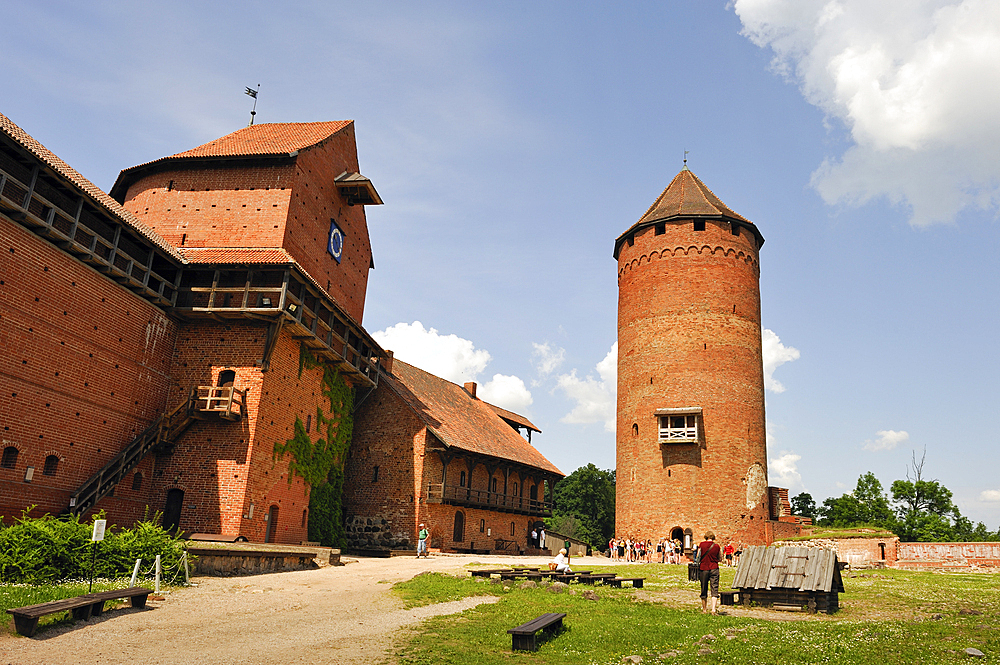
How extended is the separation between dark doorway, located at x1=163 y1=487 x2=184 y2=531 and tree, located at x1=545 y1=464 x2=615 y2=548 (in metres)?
48.6

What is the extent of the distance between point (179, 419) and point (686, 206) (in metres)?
29.3

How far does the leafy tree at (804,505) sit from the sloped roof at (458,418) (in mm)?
34148

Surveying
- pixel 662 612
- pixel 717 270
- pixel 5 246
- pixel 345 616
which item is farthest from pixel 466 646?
pixel 717 270

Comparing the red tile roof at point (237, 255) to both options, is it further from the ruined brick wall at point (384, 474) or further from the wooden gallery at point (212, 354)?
the ruined brick wall at point (384, 474)

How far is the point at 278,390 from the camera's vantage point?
22828mm

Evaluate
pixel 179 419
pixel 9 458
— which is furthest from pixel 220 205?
pixel 9 458

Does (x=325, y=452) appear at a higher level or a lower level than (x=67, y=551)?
higher

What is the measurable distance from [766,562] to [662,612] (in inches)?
106

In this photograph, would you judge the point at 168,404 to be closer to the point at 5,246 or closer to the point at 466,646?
the point at 5,246

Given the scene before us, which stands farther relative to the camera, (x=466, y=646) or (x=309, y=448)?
(x=309, y=448)

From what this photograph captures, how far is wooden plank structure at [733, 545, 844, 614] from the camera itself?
12.1 meters

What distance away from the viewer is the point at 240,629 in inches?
387

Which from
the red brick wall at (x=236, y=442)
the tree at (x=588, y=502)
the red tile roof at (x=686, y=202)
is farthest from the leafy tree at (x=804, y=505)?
the red brick wall at (x=236, y=442)

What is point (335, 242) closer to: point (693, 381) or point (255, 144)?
point (255, 144)
